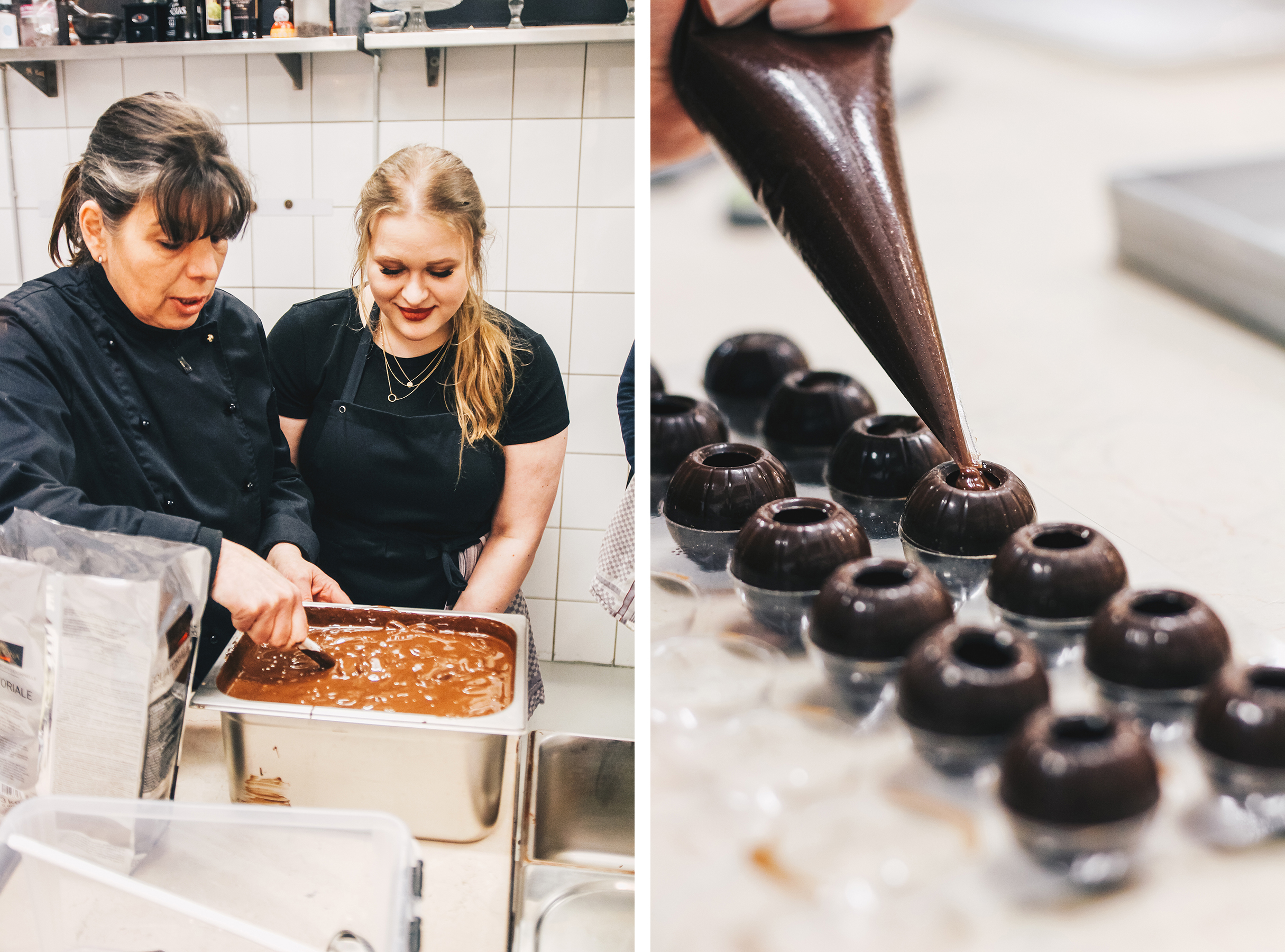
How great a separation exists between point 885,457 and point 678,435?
0.14 m

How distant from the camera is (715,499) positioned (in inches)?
23.6

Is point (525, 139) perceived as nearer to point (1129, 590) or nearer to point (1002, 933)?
point (1129, 590)

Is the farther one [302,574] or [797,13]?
[302,574]

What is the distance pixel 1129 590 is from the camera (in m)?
0.46

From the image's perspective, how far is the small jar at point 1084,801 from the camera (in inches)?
13.5

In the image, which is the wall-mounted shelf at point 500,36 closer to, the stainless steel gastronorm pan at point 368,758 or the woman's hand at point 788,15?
the woman's hand at point 788,15

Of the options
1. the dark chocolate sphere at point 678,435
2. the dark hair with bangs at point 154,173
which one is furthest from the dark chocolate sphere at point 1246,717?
the dark hair with bangs at point 154,173

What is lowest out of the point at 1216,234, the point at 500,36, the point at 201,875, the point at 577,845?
the point at 577,845

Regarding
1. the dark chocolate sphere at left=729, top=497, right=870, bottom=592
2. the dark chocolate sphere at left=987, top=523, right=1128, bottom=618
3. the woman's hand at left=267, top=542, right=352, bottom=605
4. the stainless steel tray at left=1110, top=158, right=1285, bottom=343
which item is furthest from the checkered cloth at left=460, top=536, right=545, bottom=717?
the stainless steel tray at left=1110, top=158, right=1285, bottom=343

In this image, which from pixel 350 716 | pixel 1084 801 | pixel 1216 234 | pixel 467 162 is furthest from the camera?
pixel 1216 234

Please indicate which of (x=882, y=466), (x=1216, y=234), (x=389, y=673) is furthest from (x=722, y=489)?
(x=1216, y=234)

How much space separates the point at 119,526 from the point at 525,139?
0.43 metres

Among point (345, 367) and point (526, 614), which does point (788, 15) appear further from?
point (526, 614)

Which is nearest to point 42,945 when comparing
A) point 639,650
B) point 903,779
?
point 639,650
